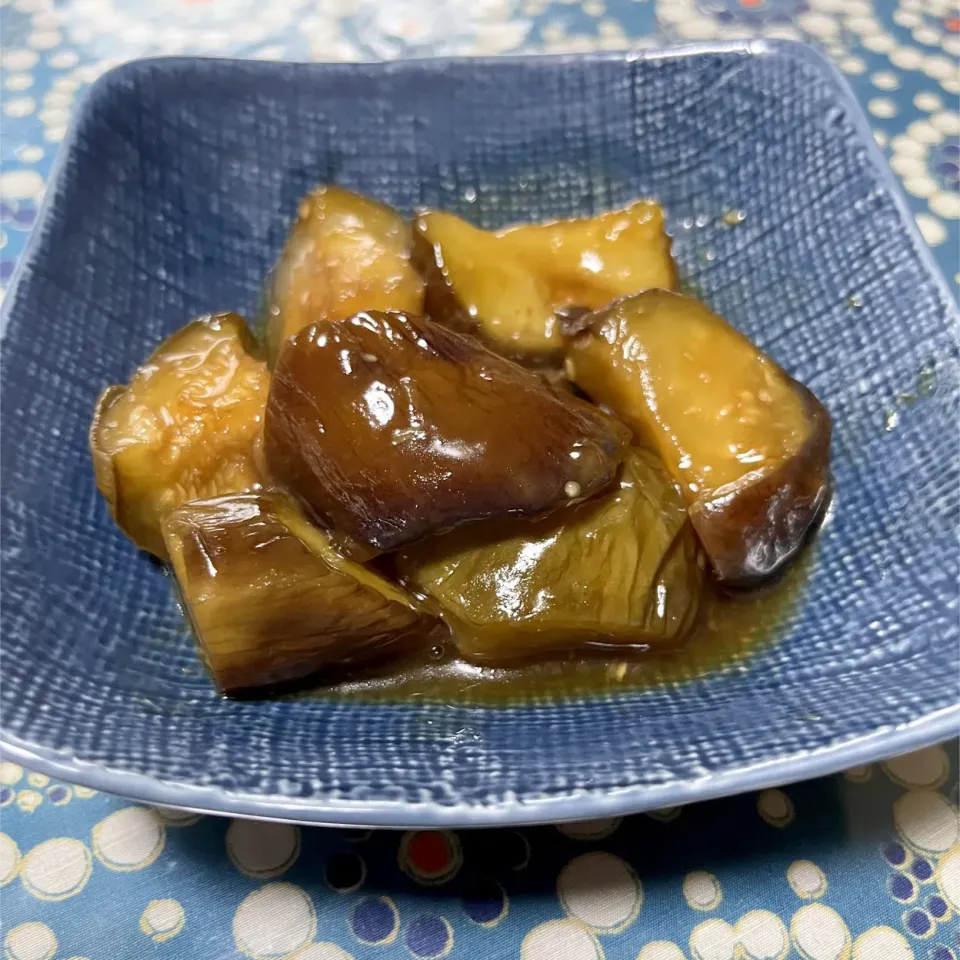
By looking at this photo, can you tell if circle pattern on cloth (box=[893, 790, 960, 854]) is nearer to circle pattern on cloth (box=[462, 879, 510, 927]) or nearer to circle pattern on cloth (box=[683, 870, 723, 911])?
circle pattern on cloth (box=[683, 870, 723, 911])

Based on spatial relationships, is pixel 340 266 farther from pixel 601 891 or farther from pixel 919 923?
pixel 919 923

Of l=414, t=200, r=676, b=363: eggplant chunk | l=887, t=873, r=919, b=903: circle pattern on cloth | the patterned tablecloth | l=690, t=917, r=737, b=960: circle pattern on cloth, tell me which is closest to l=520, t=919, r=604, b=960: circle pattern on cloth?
the patterned tablecloth

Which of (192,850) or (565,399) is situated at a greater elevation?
(565,399)

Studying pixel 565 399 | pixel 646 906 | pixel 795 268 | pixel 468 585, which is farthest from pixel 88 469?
pixel 795 268

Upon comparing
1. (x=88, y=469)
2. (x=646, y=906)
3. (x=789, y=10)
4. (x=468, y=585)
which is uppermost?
(x=789, y=10)

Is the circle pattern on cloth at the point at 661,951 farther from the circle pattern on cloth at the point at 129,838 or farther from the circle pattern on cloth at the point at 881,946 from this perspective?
the circle pattern on cloth at the point at 129,838

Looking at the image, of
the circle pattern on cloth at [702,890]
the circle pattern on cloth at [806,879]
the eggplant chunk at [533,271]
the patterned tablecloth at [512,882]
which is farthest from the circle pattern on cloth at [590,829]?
the eggplant chunk at [533,271]

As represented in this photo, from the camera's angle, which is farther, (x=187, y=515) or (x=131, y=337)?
(x=131, y=337)

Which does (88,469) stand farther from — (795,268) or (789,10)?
(789,10)
